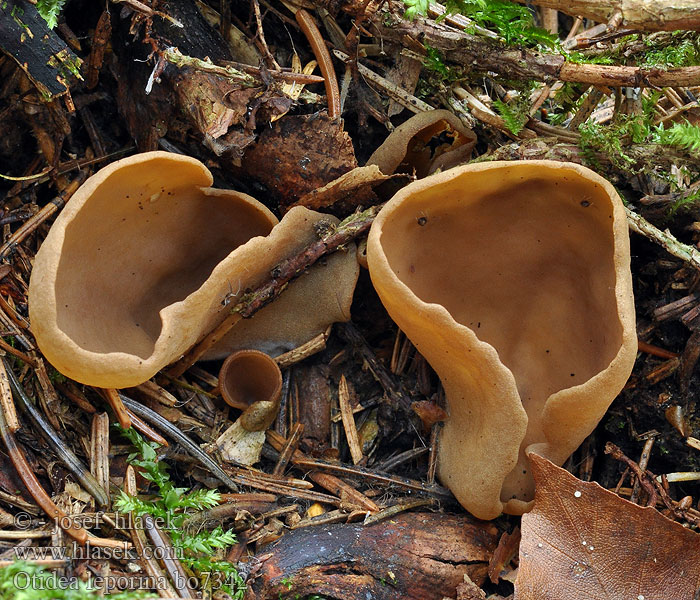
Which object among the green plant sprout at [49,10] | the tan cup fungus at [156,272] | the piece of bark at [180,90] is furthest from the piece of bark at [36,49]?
the tan cup fungus at [156,272]

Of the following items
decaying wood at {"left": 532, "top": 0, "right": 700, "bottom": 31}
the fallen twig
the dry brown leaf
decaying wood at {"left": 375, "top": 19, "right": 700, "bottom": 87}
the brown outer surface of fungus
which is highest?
decaying wood at {"left": 532, "top": 0, "right": 700, "bottom": 31}

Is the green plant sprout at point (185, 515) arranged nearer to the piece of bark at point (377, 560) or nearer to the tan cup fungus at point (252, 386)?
the piece of bark at point (377, 560)

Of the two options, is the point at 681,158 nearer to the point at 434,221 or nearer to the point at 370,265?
the point at 434,221

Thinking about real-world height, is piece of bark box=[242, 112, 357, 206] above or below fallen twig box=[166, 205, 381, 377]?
above

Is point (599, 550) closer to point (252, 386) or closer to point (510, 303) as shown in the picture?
point (510, 303)

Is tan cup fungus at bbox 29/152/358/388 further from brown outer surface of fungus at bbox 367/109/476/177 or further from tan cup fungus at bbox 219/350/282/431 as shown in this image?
brown outer surface of fungus at bbox 367/109/476/177

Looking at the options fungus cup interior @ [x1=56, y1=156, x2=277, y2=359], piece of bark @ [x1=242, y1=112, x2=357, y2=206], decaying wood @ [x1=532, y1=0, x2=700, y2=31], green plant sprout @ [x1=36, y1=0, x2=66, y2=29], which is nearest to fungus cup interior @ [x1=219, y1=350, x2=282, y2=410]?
fungus cup interior @ [x1=56, y1=156, x2=277, y2=359]
